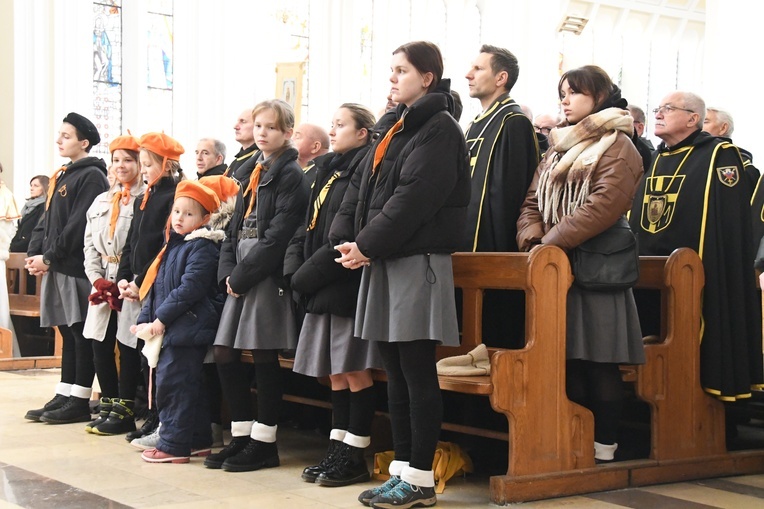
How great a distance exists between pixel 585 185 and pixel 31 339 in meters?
6.90

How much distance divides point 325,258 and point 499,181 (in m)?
1.01

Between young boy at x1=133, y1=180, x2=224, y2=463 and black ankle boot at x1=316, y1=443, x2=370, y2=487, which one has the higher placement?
young boy at x1=133, y1=180, x2=224, y2=463

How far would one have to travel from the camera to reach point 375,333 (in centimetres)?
422

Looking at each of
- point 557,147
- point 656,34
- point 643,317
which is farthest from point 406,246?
point 656,34

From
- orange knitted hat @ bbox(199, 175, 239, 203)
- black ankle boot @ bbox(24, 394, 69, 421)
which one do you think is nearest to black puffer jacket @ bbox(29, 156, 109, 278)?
black ankle boot @ bbox(24, 394, 69, 421)

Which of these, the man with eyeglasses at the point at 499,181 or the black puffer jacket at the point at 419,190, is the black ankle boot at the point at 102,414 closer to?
the man with eyeglasses at the point at 499,181

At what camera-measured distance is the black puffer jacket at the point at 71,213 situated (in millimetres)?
6531

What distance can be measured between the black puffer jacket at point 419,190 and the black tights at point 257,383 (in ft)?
3.33

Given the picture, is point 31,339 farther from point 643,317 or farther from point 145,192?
point 643,317

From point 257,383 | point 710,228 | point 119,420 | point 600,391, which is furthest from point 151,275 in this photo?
point 710,228

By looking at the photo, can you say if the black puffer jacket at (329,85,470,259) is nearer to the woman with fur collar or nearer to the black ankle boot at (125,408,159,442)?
the woman with fur collar

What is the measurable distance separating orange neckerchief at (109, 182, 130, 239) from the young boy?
0.85 metres

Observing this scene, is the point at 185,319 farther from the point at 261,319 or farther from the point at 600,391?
the point at 600,391

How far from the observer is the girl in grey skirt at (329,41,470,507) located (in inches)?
162
